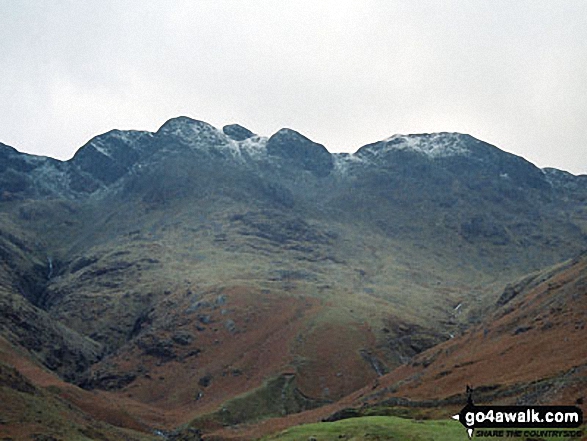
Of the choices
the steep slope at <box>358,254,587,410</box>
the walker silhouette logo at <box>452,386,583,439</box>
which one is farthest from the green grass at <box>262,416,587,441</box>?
the steep slope at <box>358,254,587,410</box>

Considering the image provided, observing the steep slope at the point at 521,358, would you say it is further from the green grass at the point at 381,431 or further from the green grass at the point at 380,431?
the green grass at the point at 380,431

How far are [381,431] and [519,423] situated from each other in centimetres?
1250

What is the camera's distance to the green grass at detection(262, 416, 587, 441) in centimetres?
4994

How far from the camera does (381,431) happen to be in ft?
175

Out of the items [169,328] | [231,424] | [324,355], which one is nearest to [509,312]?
[324,355]

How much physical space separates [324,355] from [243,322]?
3473 centimetres

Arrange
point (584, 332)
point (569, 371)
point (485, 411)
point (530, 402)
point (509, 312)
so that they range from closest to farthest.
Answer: point (485, 411) < point (530, 402) < point (569, 371) < point (584, 332) < point (509, 312)

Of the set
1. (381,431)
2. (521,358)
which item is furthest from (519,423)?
(521,358)

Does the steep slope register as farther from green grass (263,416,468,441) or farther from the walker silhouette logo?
green grass (263,416,468,441)

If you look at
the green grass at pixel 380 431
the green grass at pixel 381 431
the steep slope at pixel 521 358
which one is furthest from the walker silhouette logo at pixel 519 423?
the steep slope at pixel 521 358

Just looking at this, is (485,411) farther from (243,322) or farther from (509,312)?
(243,322)

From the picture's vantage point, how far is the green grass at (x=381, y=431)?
49.9 meters

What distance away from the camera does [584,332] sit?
304ft

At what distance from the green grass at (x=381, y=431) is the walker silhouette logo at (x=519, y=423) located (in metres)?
0.58
